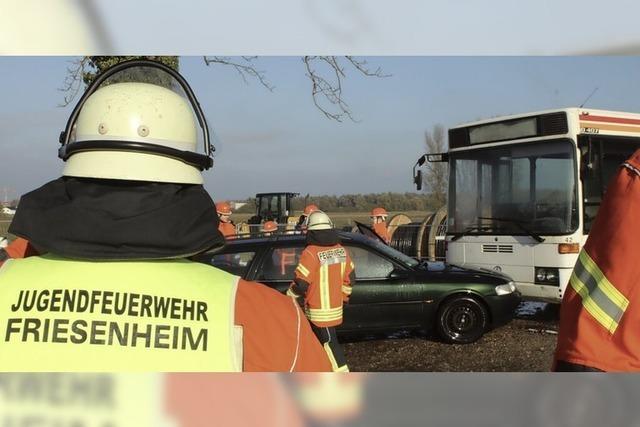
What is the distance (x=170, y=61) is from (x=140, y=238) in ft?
1.75

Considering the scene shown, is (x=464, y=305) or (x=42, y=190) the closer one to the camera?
(x=42, y=190)

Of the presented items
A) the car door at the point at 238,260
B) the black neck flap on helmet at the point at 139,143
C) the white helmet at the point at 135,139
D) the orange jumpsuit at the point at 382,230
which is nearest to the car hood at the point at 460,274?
the orange jumpsuit at the point at 382,230

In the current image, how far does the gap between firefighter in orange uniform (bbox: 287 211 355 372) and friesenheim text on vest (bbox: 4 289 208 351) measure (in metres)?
3.88

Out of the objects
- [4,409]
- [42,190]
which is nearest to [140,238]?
[42,190]

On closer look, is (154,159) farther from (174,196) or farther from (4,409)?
(4,409)

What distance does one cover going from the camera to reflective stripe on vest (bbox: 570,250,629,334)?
4.23ft

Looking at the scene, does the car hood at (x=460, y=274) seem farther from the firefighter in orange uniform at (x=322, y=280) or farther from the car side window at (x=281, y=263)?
the firefighter in orange uniform at (x=322, y=280)

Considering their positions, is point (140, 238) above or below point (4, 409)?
above

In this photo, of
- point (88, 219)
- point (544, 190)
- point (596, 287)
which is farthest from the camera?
point (544, 190)

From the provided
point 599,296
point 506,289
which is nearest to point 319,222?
point 506,289

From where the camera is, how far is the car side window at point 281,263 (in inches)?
233

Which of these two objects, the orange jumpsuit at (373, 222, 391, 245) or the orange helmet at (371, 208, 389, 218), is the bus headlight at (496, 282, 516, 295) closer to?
the orange helmet at (371, 208, 389, 218)

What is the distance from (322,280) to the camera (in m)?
4.93

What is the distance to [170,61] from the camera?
1.32 m
